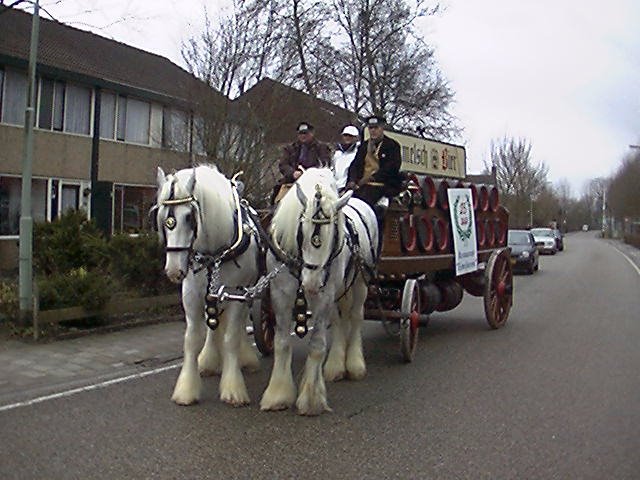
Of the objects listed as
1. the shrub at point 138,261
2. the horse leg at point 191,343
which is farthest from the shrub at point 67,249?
the horse leg at point 191,343

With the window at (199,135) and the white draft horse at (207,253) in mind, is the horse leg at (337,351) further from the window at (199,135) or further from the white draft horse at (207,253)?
the window at (199,135)

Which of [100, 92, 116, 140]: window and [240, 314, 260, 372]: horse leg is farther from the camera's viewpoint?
[100, 92, 116, 140]: window

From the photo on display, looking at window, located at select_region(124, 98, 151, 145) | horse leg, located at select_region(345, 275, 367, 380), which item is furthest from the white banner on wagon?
window, located at select_region(124, 98, 151, 145)

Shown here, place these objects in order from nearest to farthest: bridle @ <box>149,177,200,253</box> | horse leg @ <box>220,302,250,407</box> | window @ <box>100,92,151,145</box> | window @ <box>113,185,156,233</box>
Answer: bridle @ <box>149,177,200,253</box> → horse leg @ <box>220,302,250,407</box> → window @ <box>100,92,151,145</box> → window @ <box>113,185,156,233</box>

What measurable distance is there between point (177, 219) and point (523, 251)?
22.4m

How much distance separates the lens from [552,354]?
964cm

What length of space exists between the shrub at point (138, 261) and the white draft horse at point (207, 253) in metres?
5.42

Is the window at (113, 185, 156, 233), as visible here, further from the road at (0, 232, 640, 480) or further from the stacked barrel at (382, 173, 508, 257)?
the road at (0, 232, 640, 480)

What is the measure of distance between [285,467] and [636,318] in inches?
409

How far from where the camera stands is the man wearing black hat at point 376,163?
8623 mm

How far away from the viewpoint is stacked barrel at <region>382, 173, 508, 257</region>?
912 centimetres

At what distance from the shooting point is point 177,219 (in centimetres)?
589

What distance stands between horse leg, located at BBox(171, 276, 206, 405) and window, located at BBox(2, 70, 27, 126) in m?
16.1

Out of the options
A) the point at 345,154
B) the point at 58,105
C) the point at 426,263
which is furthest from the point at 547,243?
the point at 345,154
